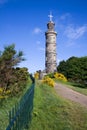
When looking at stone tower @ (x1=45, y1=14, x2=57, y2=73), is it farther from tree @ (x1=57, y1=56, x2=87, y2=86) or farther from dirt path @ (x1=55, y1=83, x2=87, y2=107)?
dirt path @ (x1=55, y1=83, x2=87, y2=107)

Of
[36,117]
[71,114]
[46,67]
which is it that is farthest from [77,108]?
[46,67]

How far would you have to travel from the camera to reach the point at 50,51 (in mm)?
56281

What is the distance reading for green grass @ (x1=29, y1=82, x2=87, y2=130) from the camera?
10.2 metres

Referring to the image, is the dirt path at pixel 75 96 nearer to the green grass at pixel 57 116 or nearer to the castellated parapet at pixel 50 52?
the green grass at pixel 57 116

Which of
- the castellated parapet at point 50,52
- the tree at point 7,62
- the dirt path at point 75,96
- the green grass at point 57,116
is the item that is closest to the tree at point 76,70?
the castellated parapet at point 50,52

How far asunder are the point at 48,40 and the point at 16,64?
130ft

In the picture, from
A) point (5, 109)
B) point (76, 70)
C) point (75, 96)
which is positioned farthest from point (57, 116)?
point (76, 70)

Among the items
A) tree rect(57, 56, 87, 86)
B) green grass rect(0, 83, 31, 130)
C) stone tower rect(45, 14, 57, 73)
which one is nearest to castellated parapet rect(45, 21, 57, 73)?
stone tower rect(45, 14, 57, 73)

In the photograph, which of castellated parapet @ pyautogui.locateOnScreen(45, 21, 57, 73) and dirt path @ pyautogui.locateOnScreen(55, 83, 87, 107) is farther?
castellated parapet @ pyautogui.locateOnScreen(45, 21, 57, 73)

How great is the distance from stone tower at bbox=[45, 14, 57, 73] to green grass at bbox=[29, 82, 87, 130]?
139 feet

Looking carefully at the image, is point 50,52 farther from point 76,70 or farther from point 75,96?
point 75,96

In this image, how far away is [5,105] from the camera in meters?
12.8

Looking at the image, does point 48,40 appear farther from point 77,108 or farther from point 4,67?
point 77,108

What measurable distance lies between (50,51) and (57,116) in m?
45.3
